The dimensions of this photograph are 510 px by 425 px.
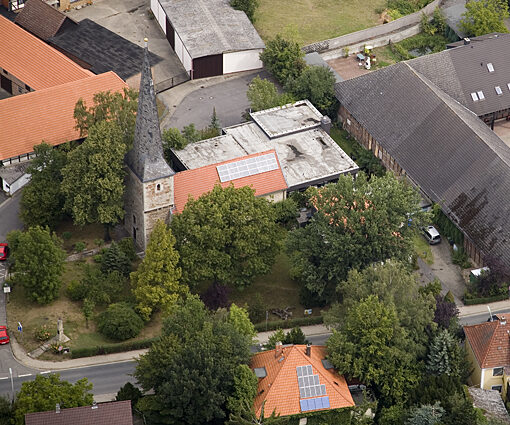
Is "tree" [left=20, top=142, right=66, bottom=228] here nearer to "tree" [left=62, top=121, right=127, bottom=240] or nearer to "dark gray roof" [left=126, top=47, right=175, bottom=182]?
"tree" [left=62, top=121, right=127, bottom=240]

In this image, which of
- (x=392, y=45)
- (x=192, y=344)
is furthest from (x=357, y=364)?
(x=392, y=45)

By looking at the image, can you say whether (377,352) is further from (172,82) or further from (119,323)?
(172,82)

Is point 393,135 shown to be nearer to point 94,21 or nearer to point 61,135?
point 61,135

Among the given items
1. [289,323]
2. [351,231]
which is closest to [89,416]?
[289,323]

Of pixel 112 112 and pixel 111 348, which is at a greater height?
pixel 112 112

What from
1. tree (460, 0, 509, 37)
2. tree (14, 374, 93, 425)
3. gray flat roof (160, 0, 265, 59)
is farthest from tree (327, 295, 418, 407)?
tree (460, 0, 509, 37)

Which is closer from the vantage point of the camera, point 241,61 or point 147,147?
point 147,147
